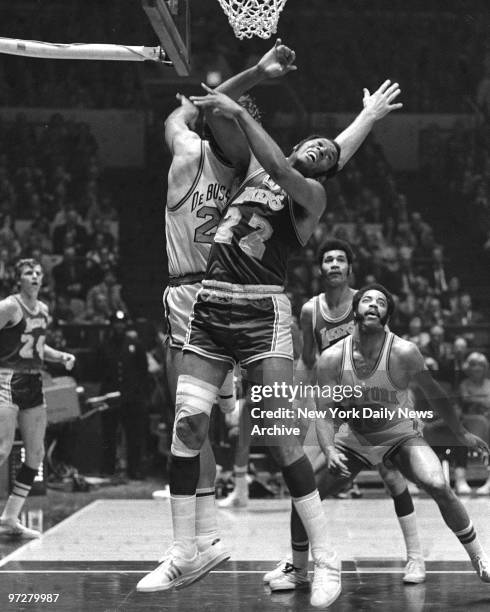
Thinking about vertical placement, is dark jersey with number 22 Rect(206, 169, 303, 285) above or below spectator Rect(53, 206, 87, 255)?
below

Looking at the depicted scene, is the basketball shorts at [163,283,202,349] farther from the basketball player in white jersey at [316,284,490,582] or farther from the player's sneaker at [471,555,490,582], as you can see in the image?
the player's sneaker at [471,555,490,582]

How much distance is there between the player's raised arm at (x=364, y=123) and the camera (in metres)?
5.83

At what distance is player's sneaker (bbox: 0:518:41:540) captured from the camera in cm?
834

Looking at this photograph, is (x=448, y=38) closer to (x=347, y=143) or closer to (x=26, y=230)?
(x=26, y=230)

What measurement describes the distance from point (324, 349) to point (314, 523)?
2.35m

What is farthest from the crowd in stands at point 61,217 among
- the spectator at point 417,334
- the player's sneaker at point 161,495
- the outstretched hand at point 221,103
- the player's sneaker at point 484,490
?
the outstretched hand at point 221,103

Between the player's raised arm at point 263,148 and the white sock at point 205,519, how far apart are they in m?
1.67

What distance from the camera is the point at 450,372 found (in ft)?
42.0

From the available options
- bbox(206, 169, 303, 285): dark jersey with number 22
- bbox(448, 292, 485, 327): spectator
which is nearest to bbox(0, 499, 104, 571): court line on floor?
bbox(206, 169, 303, 285): dark jersey with number 22

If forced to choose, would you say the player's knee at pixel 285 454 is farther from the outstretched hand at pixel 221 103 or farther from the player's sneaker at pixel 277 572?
the outstretched hand at pixel 221 103

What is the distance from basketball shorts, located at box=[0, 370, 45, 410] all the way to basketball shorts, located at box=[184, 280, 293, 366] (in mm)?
3543

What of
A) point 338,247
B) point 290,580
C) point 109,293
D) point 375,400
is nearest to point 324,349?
point 338,247

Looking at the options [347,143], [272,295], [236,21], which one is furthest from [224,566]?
[236,21]

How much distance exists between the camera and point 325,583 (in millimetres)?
5258
